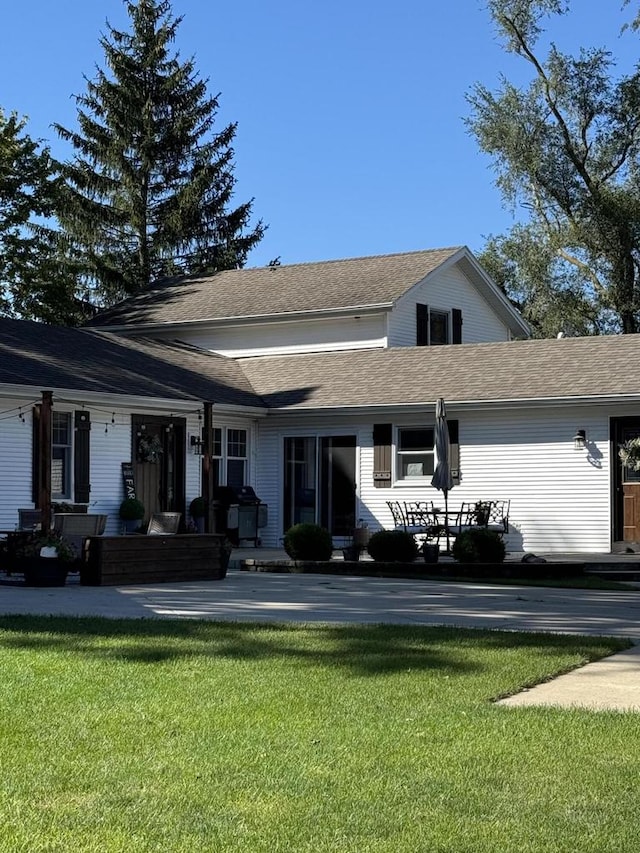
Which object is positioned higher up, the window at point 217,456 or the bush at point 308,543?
the window at point 217,456

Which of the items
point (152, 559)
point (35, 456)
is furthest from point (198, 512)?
point (152, 559)

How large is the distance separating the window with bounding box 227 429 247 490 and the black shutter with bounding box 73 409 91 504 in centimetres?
404

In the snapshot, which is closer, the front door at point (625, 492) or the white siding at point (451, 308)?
the front door at point (625, 492)

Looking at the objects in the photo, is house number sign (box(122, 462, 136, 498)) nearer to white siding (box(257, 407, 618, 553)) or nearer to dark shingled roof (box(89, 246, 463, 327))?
white siding (box(257, 407, 618, 553))

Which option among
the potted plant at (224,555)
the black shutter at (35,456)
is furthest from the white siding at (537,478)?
the potted plant at (224,555)

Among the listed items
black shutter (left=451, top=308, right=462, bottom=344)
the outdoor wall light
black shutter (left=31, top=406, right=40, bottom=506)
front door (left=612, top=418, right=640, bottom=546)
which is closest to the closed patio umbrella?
the outdoor wall light

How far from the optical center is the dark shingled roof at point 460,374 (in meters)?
23.5

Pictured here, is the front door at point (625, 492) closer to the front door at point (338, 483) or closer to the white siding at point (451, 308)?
the front door at point (338, 483)

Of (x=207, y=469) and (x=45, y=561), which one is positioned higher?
(x=207, y=469)

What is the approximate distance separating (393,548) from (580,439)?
211 inches

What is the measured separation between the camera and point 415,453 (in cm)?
2498

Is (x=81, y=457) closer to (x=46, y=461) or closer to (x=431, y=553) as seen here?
(x=46, y=461)

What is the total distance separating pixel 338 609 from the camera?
1286 centimetres

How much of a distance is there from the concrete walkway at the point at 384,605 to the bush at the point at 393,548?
2.14 metres
